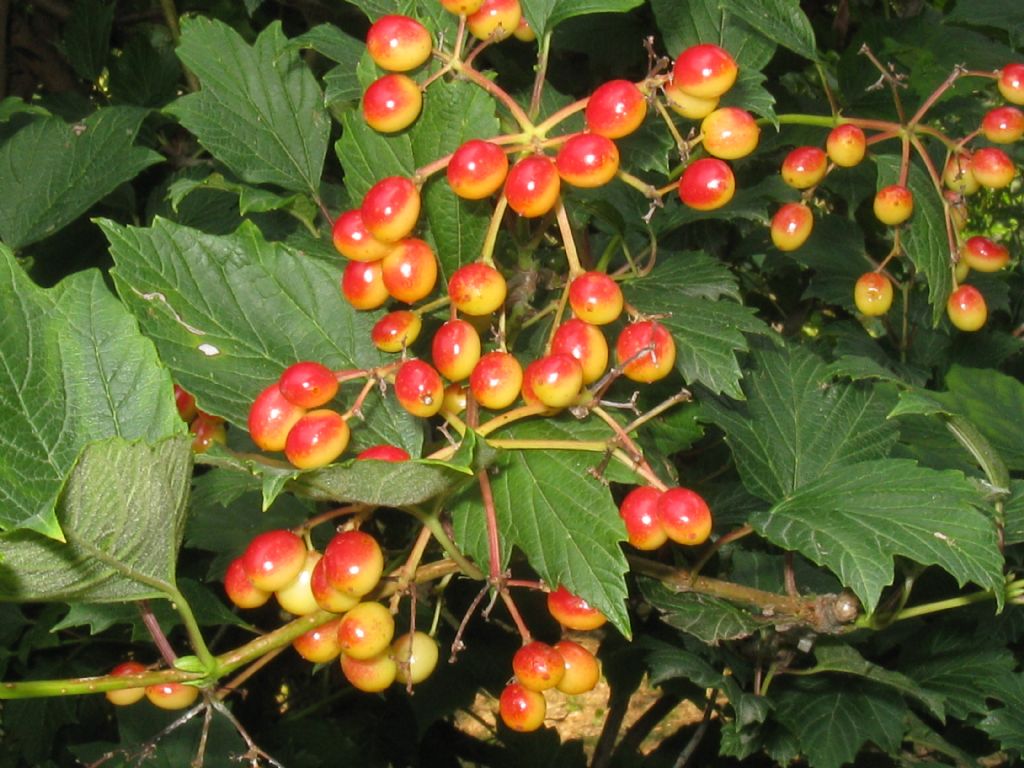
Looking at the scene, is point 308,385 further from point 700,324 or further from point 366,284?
point 700,324

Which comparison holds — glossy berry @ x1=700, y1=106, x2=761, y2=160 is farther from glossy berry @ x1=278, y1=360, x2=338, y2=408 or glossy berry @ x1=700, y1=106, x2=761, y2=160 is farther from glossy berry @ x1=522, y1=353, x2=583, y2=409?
glossy berry @ x1=278, y1=360, x2=338, y2=408

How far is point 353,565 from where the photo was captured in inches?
31.4

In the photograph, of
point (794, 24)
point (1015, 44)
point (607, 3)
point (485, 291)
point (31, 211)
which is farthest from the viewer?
point (1015, 44)

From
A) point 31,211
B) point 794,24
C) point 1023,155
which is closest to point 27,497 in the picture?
point 31,211

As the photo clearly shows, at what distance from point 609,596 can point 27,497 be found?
0.42 m

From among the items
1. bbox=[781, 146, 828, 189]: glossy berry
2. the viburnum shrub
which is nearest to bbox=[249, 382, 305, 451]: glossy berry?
the viburnum shrub

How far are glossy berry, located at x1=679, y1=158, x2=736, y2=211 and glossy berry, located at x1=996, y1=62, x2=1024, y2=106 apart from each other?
0.65 meters

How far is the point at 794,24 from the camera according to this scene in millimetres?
1253

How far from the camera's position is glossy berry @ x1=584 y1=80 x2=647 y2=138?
818mm

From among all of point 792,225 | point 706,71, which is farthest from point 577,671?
point 792,225

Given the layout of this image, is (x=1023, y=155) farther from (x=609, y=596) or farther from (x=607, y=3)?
(x=609, y=596)

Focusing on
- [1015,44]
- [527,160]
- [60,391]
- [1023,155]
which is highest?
[527,160]

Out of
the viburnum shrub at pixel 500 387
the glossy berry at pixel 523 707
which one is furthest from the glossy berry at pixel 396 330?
the glossy berry at pixel 523 707

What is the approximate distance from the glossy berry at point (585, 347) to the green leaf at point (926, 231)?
0.62m
